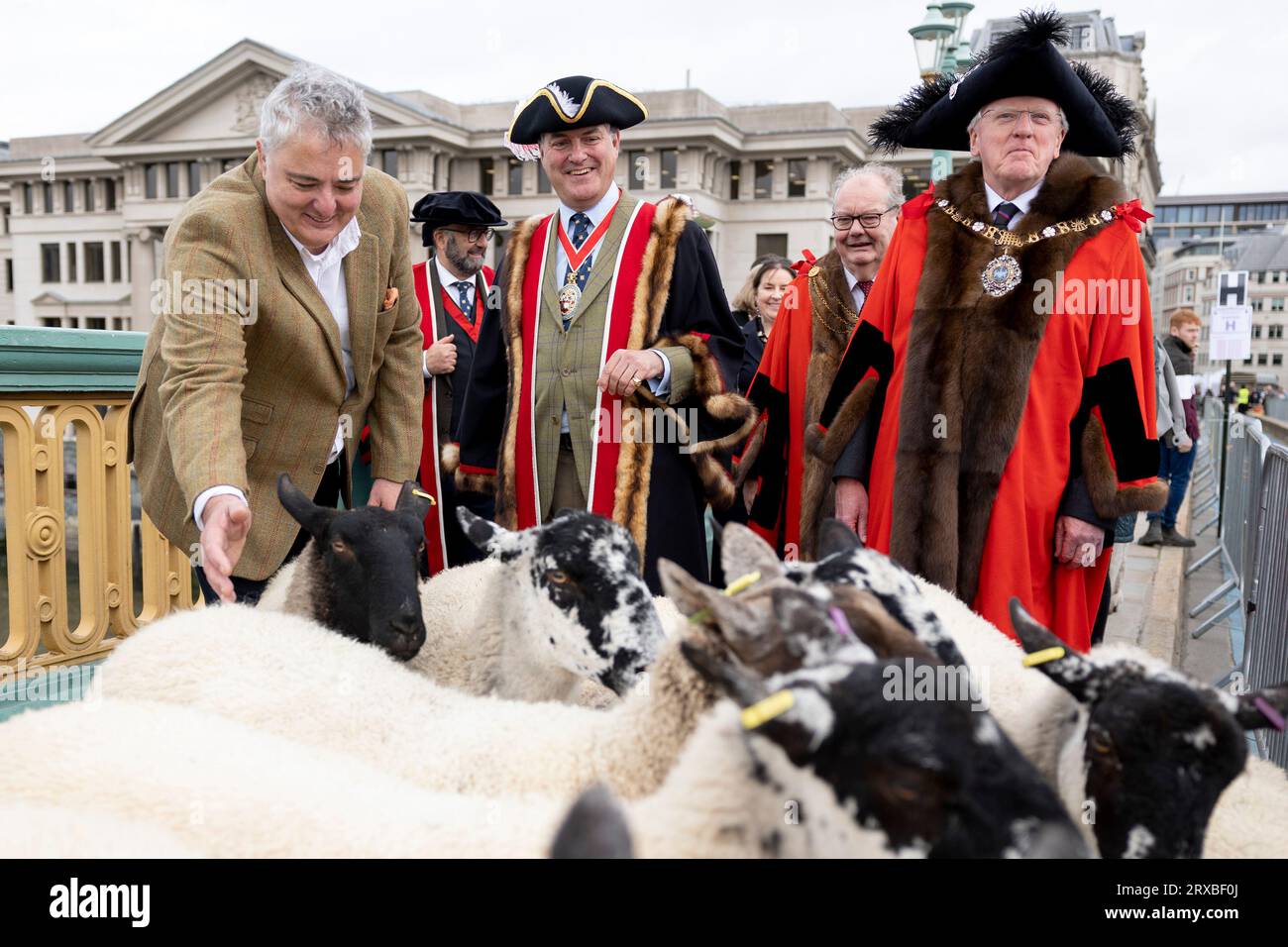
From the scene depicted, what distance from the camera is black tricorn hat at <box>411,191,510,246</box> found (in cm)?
580

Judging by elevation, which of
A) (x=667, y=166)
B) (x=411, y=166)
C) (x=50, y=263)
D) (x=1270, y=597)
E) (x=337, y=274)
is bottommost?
(x=1270, y=597)

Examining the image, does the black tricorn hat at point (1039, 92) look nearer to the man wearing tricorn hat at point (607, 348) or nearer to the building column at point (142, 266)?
the man wearing tricorn hat at point (607, 348)

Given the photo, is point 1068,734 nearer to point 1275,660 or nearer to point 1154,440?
point 1154,440

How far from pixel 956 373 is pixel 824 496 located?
1.11 meters

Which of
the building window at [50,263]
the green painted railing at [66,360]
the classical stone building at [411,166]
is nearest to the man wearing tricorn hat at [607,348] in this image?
the green painted railing at [66,360]

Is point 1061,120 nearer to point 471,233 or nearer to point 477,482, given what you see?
point 477,482

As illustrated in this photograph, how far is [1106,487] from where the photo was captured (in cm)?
308

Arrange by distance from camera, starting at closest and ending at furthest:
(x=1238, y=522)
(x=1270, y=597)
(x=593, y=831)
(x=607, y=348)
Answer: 1. (x=593, y=831)
2. (x=607, y=348)
3. (x=1270, y=597)
4. (x=1238, y=522)

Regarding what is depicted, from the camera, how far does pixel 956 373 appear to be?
3.19 m

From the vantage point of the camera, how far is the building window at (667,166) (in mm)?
50219

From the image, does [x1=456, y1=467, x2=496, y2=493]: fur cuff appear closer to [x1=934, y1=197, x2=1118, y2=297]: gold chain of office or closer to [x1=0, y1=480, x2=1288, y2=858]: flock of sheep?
[x1=0, y1=480, x2=1288, y2=858]: flock of sheep

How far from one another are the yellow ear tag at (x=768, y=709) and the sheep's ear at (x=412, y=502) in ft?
5.64

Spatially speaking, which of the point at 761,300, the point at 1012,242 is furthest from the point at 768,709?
the point at 761,300

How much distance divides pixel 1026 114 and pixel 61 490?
3824 millimetres
